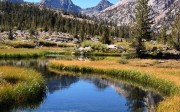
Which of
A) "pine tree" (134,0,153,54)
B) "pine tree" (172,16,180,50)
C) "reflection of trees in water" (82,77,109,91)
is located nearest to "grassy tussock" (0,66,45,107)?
"reflection of trees in water" (82,77,109,91)

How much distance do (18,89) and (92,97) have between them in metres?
12.5

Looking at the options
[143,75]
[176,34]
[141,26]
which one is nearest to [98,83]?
[143,75]

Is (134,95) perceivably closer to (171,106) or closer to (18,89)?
(171,106)

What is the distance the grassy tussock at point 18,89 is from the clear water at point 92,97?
1.17 metres

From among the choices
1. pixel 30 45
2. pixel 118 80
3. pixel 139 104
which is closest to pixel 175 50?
pixel 30 45

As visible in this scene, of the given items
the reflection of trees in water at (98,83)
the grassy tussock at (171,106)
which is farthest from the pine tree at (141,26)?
the grassy tussock at (171,106)

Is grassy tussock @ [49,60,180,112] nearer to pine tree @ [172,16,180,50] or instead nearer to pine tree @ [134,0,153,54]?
pine tree @ [134,0,153,54]

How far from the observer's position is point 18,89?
35625 mm

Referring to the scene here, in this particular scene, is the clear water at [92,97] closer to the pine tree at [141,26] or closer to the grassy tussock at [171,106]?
the grassy tussock at [171,106]

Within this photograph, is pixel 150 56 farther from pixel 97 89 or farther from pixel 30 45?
pixel 97 89

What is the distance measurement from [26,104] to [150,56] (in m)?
83.2

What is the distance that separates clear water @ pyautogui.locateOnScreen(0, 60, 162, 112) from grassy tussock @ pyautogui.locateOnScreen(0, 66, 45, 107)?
46.1 inches

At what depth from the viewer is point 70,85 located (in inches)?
2160

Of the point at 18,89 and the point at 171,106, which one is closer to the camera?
the point at 171,106
